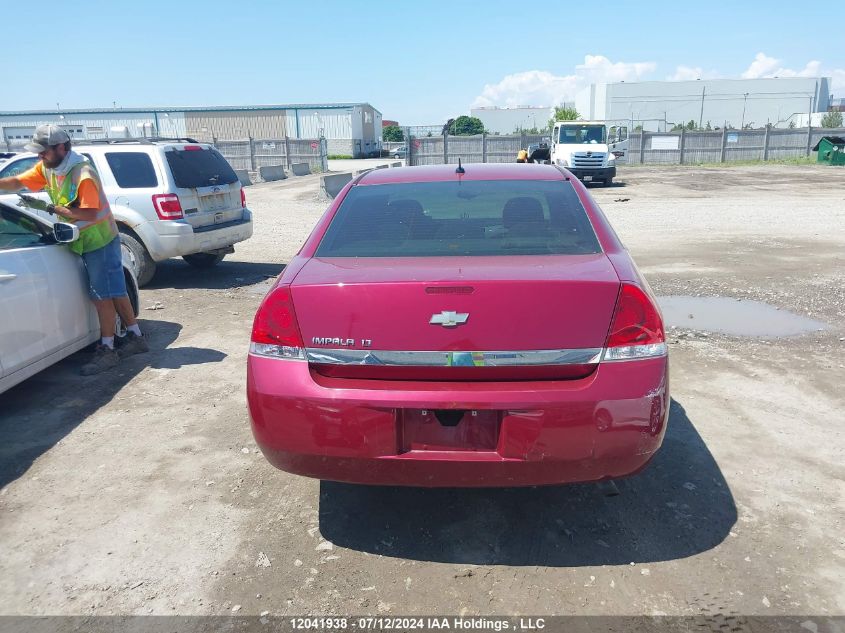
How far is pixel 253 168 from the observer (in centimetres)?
4044

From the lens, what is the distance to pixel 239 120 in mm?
67625

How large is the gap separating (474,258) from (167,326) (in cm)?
491

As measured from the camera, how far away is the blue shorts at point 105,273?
5.59 metres

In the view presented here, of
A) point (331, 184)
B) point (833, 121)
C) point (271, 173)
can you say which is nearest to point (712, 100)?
point (833, 121)

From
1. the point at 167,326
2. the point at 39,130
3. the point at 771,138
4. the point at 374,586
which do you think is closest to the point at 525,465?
the point at 374,586

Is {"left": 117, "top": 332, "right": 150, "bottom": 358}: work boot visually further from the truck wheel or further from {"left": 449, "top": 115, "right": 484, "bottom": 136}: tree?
{"left": 449, "top": 115, "right": 484, "bottom": 136}: tree

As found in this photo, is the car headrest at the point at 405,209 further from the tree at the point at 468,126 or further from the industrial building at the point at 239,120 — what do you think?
the tree at the point at 468,126

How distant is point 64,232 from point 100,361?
3.70 feet

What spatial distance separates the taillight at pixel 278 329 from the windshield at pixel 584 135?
27.1 metres

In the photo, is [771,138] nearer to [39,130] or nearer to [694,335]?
[694,335]

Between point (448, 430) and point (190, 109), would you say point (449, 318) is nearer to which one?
point (448, 430)

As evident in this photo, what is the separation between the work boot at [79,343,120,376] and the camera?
556 cm

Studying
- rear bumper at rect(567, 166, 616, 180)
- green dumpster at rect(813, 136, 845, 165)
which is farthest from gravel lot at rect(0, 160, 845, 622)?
green dumpster at rect(813, 136, 845, 165)

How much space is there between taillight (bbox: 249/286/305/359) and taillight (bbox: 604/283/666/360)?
1313 mm
